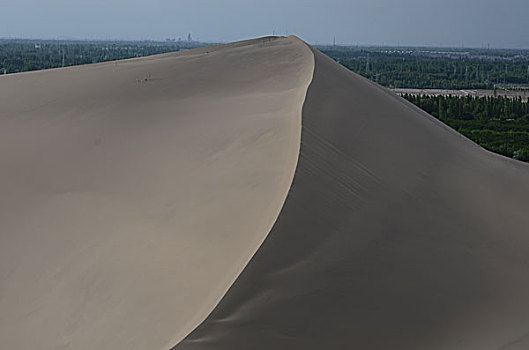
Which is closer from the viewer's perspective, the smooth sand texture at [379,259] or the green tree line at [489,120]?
the smooth sand texture at [379,259]

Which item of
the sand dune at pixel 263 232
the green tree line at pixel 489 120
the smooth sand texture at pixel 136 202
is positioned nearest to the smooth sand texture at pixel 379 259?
the sand dune at pixel 263 232

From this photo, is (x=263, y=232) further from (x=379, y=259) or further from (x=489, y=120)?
(x=489, y=120)

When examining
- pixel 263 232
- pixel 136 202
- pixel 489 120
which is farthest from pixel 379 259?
pixel 489 120

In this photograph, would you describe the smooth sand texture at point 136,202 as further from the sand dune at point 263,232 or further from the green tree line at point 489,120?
the green tree line at point 489,120

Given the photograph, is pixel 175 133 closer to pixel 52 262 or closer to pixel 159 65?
pixel 52 262

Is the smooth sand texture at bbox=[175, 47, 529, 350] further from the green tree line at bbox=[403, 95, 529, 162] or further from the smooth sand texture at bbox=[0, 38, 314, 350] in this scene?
the green tree line at bbox=[403, 95, 529, 162]

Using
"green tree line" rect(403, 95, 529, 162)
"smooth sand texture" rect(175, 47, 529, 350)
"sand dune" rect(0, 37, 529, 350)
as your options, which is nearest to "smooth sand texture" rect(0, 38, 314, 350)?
"sand dune" rect(0, 37, 529, 350)
